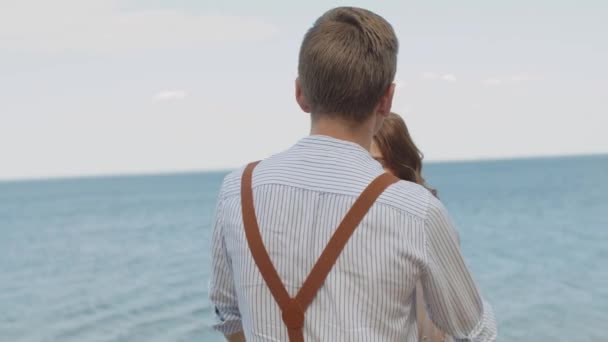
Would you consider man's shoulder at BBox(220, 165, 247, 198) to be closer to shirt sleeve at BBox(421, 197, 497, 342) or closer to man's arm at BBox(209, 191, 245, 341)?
man's arm at BBox(209, 191, 245, 341)

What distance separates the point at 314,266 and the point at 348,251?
9 cm

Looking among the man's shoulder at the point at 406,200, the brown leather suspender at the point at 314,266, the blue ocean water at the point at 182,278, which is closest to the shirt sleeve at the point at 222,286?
the brown leather suspender at the point at 314,266

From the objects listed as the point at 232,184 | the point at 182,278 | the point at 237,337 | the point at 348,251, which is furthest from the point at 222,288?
the point at 182,278

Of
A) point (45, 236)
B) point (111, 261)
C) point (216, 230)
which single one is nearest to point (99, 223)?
point (45, 236)

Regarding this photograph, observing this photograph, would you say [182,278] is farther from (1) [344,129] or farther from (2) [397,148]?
(1) [344,129]

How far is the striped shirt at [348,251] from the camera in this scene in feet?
6.14

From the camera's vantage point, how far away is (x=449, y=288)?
198 centimetres

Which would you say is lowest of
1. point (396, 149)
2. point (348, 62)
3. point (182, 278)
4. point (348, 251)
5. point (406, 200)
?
point (182, 278)

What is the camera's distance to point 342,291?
1.87 m

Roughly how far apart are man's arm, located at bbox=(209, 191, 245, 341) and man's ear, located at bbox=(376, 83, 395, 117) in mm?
456

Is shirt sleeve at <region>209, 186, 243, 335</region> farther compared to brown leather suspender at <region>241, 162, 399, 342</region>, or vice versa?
shirt sleeve at <region>209, 186, 243, 335</region>

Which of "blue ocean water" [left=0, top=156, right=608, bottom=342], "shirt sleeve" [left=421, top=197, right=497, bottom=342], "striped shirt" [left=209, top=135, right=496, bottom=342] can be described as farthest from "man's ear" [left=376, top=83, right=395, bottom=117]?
"blue ocean water" [left=0, top=156, right=608, bottom=342]

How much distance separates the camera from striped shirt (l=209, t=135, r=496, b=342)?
1870 millimetres

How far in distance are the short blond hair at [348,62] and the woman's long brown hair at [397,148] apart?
7.37ft
